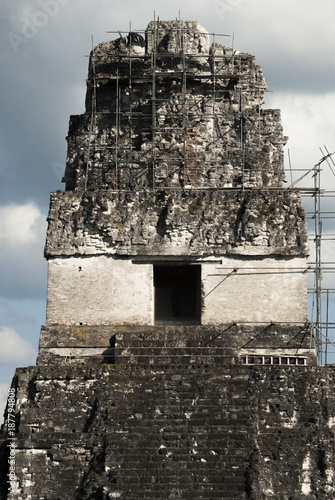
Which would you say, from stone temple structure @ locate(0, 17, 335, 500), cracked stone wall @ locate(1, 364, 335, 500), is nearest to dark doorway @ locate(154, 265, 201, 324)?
stone temple structure @ locate(0, 17, 335, 500)

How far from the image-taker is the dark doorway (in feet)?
89.9

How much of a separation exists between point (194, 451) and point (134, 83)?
12.0 meters

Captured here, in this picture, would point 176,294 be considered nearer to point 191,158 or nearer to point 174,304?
point 174,304

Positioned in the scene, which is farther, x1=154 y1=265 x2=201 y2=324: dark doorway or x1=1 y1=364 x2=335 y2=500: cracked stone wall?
x1=154 y1=265 x2=201 y2=324: dark doorway

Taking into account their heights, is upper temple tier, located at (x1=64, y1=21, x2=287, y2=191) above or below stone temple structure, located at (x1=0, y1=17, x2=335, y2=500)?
above

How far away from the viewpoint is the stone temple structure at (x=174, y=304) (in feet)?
68.8

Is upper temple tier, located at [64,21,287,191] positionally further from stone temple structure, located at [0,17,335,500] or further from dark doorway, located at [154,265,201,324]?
dark doorway, located at [154,265,201,324]

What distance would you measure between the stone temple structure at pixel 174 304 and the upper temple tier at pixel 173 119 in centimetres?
4

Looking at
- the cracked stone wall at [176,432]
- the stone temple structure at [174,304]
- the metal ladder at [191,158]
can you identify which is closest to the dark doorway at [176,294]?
the stone temple structure at [174,304]

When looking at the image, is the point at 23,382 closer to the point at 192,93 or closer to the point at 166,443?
the point at 166,443

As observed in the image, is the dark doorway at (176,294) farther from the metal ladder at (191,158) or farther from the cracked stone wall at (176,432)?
the cracked stone wall at (176,432)

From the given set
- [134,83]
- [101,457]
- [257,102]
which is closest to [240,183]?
[257,102]

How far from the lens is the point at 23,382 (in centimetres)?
2262

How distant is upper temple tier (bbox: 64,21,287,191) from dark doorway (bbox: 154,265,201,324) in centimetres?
256
